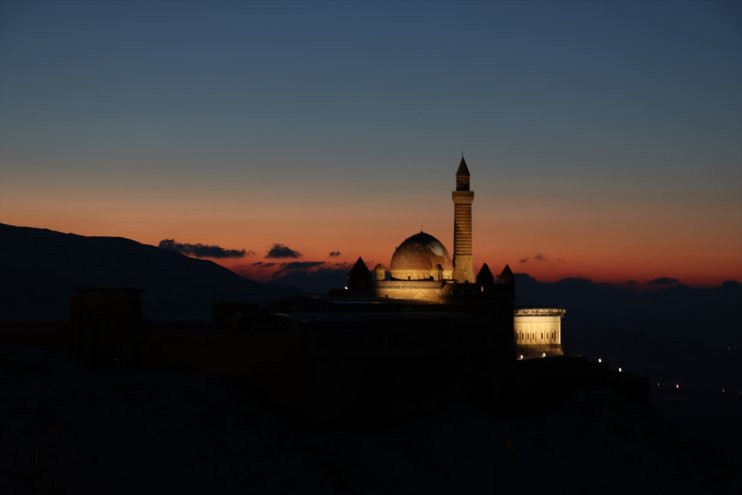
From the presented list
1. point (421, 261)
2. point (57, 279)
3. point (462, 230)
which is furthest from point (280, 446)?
point (57, 279)

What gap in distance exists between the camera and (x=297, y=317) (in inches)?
1964

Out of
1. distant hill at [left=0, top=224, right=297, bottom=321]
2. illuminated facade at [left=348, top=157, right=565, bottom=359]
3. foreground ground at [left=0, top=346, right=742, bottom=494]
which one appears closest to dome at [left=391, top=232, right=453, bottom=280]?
illuminated facade at [left=348, top=157, right=565, bottom=359]

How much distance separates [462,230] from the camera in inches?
3059

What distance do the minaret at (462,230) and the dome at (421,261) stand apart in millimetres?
1461

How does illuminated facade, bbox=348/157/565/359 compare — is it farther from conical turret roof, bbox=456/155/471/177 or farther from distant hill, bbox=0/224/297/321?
distant hill, bbox=0/224/297/321

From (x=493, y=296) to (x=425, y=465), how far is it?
2379 centimetres

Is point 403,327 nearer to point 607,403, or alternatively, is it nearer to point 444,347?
point 444,347

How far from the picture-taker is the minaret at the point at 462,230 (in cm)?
7688

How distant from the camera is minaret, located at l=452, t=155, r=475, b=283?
76.9 metres

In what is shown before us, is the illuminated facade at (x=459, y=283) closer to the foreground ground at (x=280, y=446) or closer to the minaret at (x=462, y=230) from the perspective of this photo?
the minaret at (x=462, y=230)

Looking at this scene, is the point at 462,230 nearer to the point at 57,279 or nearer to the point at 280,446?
the point at 280,446

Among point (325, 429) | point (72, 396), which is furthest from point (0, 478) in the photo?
point (325, 429)

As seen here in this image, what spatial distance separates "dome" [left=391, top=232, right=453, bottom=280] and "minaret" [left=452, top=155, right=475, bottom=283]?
146 cm

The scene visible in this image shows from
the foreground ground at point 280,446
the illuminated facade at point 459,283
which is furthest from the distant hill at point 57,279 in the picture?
the foreground ground at point 280,446
